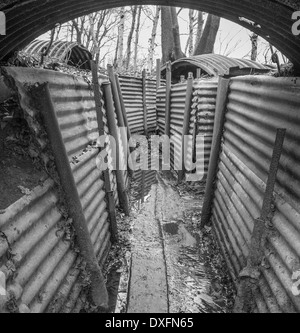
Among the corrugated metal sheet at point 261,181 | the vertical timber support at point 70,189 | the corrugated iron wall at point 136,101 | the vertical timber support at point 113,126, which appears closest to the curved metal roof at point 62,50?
the vertical timber support at point 113,126

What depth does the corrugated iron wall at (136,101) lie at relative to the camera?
11.3 meters

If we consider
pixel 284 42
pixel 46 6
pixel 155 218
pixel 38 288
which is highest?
pixel 46 6

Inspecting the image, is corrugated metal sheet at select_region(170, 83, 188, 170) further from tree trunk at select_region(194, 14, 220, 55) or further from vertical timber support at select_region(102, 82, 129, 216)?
tree trunk at select_region(194, 14, 220, 55)

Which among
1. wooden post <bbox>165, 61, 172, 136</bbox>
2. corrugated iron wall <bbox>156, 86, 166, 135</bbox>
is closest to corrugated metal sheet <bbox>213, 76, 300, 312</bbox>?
wooden post <bbox>165, 61, 172, 136</bbox>

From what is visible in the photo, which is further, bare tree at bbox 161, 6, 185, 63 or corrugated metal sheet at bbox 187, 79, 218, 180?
bare tree at bbox 161, 6, 185, 63

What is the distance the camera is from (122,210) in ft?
18.2

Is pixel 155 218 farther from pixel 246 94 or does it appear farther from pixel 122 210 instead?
pixel 246 94

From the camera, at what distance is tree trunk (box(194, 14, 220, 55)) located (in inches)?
654

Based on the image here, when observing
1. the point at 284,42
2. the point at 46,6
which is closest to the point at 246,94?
the point at 284,42

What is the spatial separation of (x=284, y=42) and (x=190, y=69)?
11.4 m

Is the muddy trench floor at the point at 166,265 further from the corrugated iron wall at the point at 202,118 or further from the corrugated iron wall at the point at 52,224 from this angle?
the corrugated iron wall at the point at 202,118

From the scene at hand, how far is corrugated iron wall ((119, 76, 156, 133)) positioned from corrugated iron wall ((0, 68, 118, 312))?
7549 millimetres

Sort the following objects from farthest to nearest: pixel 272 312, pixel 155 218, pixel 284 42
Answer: pixel 155 218 < pixel 284 42 < pixel 272 312

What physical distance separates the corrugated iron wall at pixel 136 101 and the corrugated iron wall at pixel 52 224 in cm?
755
